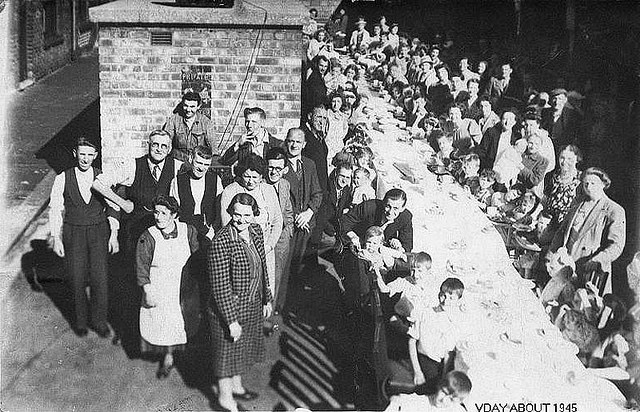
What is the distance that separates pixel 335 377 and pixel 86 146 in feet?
6.60

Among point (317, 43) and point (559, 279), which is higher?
point (317, 43)

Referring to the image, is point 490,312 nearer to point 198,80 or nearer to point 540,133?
point 540,133

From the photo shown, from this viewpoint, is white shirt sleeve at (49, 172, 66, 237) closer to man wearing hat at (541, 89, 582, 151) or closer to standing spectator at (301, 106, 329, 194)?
standing spectator at (301, 106, 329, 194)

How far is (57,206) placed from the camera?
443 cm

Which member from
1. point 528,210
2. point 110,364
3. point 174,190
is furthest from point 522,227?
point 110,364

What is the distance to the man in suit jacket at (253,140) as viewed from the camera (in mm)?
4629

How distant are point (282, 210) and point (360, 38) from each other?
138cm

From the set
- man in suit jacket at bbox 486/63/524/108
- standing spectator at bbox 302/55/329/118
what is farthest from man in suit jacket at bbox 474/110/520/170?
standing spectator at bbox 302/55/329/118

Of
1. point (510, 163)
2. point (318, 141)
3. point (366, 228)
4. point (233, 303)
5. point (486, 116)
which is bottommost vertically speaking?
point (233, 303)

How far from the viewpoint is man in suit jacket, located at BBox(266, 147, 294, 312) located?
4480 millimetres

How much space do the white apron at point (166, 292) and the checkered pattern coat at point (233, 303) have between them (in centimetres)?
25

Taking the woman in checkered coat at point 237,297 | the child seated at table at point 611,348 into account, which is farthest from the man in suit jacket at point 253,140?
the child seated at table at point 611,348

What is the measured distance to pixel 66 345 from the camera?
4.46m

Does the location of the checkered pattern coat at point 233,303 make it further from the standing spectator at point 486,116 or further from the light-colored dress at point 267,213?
the standing spectator at point 486,116
